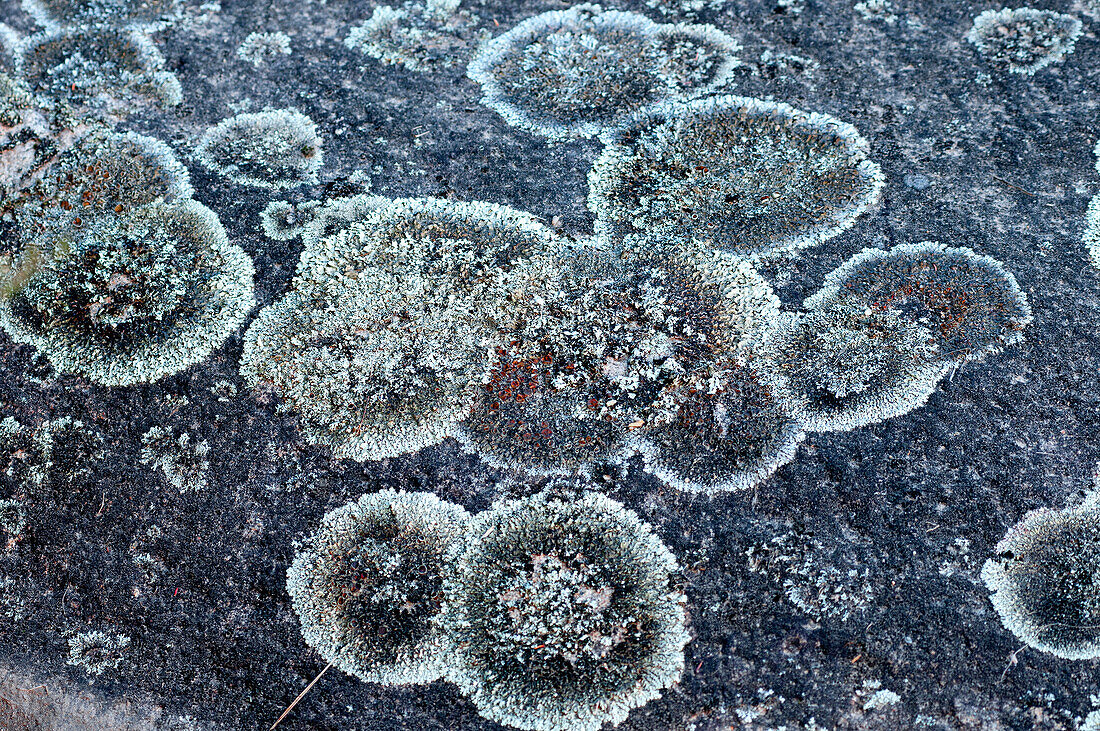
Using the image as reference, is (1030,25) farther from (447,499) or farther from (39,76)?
(39,76)

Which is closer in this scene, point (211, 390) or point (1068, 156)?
point (211, 390)

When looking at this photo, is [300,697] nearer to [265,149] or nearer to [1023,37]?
[265,149]

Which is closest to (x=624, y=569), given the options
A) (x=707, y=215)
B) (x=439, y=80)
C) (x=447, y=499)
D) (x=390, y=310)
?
(x=447, y=499)

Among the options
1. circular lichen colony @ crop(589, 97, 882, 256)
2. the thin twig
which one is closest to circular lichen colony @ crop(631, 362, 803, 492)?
circular lichen colony @ crop(589, 97, 882, 256)

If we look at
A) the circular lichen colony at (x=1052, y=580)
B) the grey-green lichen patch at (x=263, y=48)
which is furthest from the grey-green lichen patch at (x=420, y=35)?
the circular lichen colony at (x=1052, y=580)

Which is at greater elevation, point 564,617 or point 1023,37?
point 1023,37

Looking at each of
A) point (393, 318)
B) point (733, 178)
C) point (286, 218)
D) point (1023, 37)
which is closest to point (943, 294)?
point (733, 178)

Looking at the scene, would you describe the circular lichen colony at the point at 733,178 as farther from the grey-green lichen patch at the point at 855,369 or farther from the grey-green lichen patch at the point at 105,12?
the grey-green lichen patch at the point at 105,12
